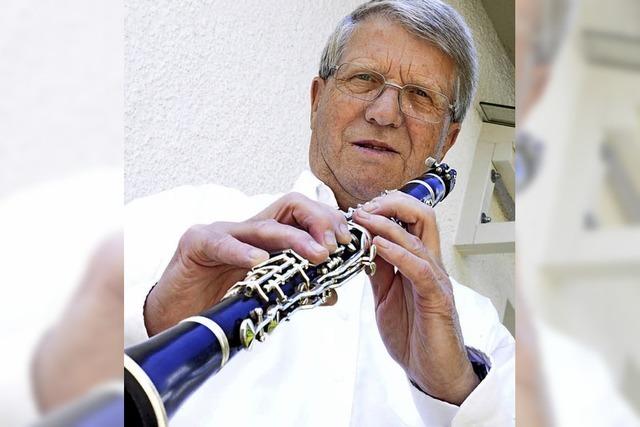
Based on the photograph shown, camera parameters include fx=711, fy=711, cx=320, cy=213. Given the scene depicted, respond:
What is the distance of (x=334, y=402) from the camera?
1.89 ft

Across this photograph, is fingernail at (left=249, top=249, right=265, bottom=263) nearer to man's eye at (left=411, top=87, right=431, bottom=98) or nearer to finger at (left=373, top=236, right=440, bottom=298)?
finger at (left=373, top=236, right=440, bottom=298)

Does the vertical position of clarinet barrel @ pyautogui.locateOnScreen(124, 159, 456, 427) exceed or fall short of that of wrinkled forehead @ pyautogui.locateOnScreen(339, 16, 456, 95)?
it falls short

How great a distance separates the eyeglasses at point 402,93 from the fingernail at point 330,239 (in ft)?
0.53

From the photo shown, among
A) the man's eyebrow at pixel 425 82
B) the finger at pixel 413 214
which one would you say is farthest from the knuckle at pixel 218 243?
the man's eyebrow at pixel 425 82

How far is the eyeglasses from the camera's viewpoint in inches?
22.3

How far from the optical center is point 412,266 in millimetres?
496

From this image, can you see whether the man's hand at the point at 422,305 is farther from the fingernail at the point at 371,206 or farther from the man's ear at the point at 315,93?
the man's ear at the point at 315,93

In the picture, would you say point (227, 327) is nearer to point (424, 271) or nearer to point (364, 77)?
point (424, 271)

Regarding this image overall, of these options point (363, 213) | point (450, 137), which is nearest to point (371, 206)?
point (363, 213)

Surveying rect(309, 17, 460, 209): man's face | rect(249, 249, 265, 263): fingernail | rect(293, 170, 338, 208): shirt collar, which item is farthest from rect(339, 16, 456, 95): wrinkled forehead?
rect(249, 249, 265, 263): fingernail
